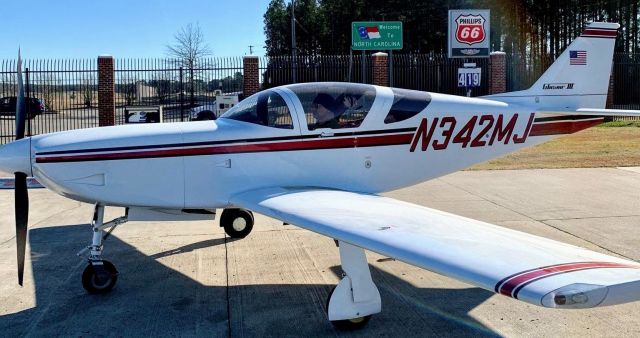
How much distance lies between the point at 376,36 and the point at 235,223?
2071cm

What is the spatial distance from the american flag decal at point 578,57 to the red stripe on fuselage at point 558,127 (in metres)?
0.80

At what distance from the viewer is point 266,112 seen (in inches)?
224

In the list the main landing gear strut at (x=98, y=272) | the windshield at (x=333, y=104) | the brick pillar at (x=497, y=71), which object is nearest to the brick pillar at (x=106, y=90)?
the brick pillar at (x=497, y=71)

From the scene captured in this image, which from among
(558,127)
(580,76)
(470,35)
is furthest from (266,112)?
(470,35)

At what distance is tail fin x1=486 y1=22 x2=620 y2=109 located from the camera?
7.09 m

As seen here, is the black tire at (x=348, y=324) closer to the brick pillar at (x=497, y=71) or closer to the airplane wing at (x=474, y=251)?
the airplane wing at (x=474, y=251)

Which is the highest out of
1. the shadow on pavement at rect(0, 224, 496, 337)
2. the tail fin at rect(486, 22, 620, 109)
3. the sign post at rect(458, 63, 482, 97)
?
the sign post at rect(458, 63, 482, 97)

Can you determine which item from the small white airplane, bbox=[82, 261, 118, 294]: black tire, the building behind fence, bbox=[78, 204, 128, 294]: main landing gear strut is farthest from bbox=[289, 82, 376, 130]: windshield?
the building behind fence

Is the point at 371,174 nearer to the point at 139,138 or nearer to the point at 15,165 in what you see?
the point at 139,138

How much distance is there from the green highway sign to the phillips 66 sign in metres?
2.46

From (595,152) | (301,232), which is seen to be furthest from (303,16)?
(301,232)

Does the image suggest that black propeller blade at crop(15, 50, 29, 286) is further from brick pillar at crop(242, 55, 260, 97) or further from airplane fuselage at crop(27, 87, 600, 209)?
brick pillar at crop(242, 55, 260, 97)

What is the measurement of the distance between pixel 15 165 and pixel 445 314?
3.88m

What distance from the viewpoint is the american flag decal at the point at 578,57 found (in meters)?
7.36
